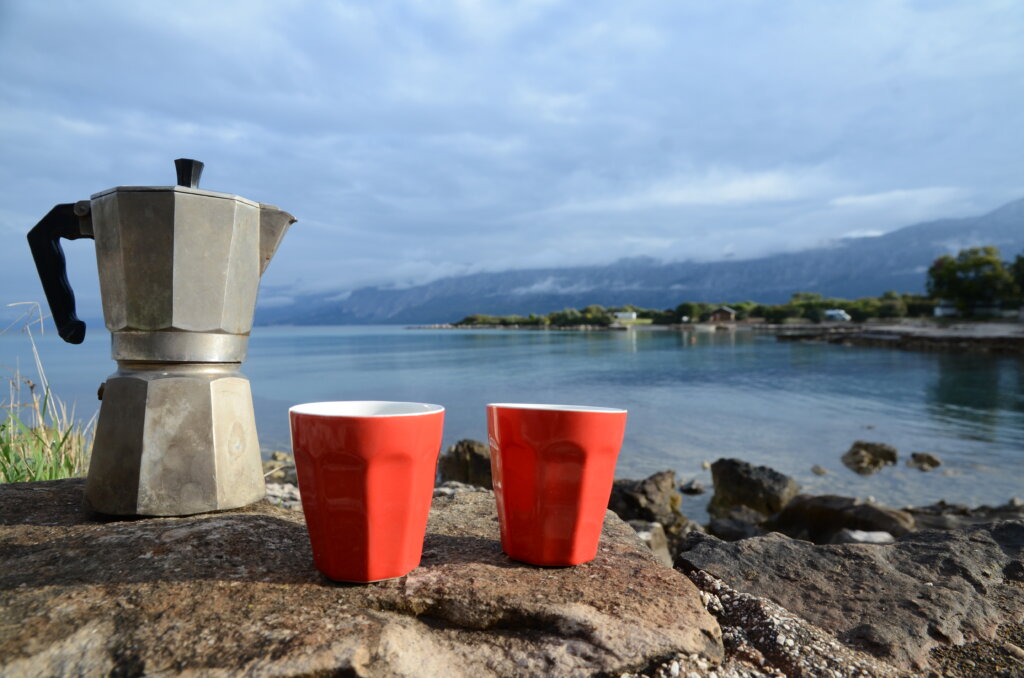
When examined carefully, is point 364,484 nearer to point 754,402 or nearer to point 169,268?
point 169,268

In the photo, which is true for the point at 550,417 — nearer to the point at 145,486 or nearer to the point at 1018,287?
the point at 145,486

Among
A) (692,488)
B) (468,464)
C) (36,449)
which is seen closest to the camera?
(36,449)

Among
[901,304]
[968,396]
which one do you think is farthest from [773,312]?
[968,396]

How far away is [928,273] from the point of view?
2120 inches

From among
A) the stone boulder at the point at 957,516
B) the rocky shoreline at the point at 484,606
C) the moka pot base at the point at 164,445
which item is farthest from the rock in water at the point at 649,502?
the moka pot base at the point at 164,445

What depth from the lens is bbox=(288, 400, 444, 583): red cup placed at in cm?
101

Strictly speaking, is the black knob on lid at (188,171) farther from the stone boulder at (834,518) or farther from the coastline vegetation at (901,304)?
the coastline vegetation at (901,304)

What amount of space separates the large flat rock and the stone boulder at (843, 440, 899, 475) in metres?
10.2

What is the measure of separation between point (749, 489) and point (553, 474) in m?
7.01

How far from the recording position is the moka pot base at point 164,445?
1569 mm

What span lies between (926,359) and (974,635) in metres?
39.9

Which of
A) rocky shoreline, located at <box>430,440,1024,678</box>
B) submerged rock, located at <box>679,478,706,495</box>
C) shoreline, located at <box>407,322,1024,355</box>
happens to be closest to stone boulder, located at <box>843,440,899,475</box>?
submerged rock, located at <box>679,478,706,495</box>

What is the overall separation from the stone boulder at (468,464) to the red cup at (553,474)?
21.5 feet

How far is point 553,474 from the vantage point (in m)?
1.14
